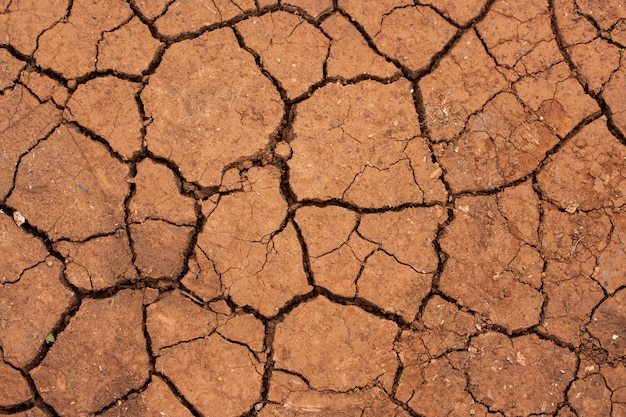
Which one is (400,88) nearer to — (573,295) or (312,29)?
(312,29)

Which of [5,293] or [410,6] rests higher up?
[410,6]

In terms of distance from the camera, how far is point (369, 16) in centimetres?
331

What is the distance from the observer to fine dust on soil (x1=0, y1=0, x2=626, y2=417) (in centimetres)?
303

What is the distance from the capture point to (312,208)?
313 cm

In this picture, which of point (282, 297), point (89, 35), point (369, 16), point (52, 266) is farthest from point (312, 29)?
point (52, 266)

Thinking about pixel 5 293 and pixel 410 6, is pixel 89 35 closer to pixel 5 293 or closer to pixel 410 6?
pixel 5 293

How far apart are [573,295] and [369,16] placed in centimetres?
185

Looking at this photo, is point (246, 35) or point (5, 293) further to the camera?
point (246, 35)

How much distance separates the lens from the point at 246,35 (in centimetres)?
326

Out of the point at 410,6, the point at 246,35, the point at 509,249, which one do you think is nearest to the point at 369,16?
the point at 410,6

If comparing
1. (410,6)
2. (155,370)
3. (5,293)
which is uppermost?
(410,6)

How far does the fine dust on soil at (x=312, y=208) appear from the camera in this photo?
119 inches

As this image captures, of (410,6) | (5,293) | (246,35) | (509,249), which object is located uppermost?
(410,6)

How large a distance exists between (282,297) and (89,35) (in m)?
1.75
